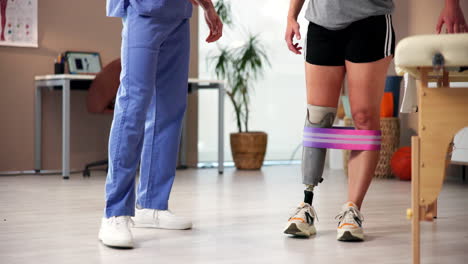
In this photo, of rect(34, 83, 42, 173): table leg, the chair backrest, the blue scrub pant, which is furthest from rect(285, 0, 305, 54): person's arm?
rect(34, 83, 42, 173): table leg

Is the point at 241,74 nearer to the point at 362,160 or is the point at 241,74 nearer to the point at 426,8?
the point at 426,8

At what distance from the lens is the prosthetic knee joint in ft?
8.10

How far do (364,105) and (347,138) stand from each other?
5.2 inches

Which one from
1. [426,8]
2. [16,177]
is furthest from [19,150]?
[426,8]

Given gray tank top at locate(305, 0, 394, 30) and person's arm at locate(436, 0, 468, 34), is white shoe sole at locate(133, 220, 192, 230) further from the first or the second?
person's arm at locate(436, 0, 468, 34)

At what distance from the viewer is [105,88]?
4.92 m

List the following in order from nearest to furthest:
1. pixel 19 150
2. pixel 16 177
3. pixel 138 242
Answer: pixel 138 242
pixel 16 177
pixel 19 150

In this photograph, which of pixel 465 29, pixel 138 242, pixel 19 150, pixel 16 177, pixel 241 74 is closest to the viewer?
pixel 465 29

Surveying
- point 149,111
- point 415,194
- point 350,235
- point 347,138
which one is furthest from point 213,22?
point 415,194

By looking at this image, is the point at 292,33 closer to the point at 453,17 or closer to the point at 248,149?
the point at 453,17

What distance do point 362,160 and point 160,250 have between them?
78cm

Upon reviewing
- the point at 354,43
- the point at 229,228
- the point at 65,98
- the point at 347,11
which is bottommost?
A: the point at 229,228

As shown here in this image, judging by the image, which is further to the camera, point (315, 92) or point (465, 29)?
point (315, 92)

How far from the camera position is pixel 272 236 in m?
2.50
